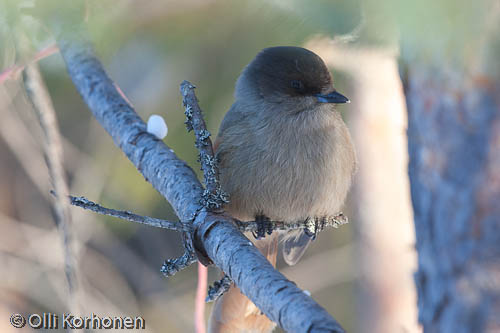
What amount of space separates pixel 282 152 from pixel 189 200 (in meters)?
0.57

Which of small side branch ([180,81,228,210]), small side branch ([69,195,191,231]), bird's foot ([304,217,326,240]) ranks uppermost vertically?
bird's foot ([304,217,326,240])

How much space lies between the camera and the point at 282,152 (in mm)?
2252

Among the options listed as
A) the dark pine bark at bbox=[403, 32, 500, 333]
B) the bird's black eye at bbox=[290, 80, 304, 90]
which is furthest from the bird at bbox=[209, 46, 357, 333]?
the dark pine bark at bbox=[403, 32, 500, 333]

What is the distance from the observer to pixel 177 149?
12.3ft

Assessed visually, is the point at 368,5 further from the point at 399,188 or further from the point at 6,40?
the point at 399,188

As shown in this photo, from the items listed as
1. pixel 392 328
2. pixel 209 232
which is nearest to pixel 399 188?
pixel 392 328

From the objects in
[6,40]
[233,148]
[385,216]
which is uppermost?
[385,216]

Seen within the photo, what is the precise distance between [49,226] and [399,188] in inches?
113

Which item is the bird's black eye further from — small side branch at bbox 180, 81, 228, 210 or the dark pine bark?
the dark pine bark

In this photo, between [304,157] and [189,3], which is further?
[189,3]

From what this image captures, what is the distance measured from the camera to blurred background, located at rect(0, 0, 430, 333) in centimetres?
341

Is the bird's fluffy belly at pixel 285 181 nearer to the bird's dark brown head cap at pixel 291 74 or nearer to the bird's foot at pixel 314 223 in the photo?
the bird's foot at pixel 314 223

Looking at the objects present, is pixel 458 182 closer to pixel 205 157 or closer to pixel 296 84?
pixel 205 157

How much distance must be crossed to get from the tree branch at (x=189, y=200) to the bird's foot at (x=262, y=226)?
42 cm
